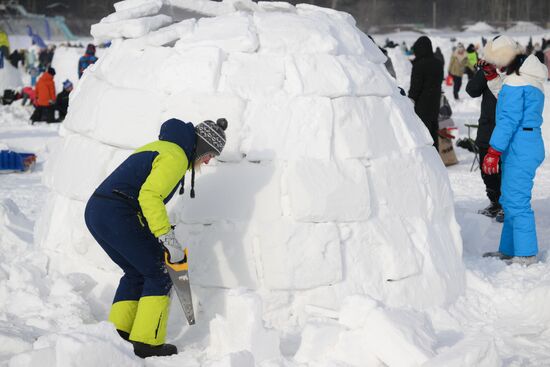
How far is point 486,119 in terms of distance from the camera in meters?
6.28

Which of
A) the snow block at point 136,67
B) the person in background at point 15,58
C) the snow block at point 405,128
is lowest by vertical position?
the person in background at point 15,58

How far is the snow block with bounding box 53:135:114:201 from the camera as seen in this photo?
14.0 feet

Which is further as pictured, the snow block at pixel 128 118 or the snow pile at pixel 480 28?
the snow pile at pixel 480 28

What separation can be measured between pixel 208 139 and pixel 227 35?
0.91 meters

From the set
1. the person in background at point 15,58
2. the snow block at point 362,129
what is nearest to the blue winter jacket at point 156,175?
the snow block at point 362,129

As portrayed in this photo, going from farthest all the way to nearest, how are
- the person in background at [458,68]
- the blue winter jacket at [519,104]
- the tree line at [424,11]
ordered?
the tree line at [424,11]
the person in background at [458,68]
the blue winter jacket at [519,104]

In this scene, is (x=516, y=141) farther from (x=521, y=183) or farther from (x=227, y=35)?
(x=227, y=35)

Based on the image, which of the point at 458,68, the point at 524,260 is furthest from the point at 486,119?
the point at 458,68

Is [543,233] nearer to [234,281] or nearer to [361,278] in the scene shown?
[361,278]

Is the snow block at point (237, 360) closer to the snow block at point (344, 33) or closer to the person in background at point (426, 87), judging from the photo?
the snow block at point (344, 33)

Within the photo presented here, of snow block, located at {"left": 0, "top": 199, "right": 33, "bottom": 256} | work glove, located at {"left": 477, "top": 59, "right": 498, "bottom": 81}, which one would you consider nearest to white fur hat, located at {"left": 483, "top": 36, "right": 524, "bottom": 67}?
work glove, located at {"left": 477, "top": 59, "right": 498, "bottom": 81}

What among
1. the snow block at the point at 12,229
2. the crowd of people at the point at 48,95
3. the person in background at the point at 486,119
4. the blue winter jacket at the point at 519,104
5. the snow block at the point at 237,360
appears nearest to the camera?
the snow block at the point at 237,360

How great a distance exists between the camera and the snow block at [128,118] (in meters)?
4.15

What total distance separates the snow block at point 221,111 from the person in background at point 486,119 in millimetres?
2268
